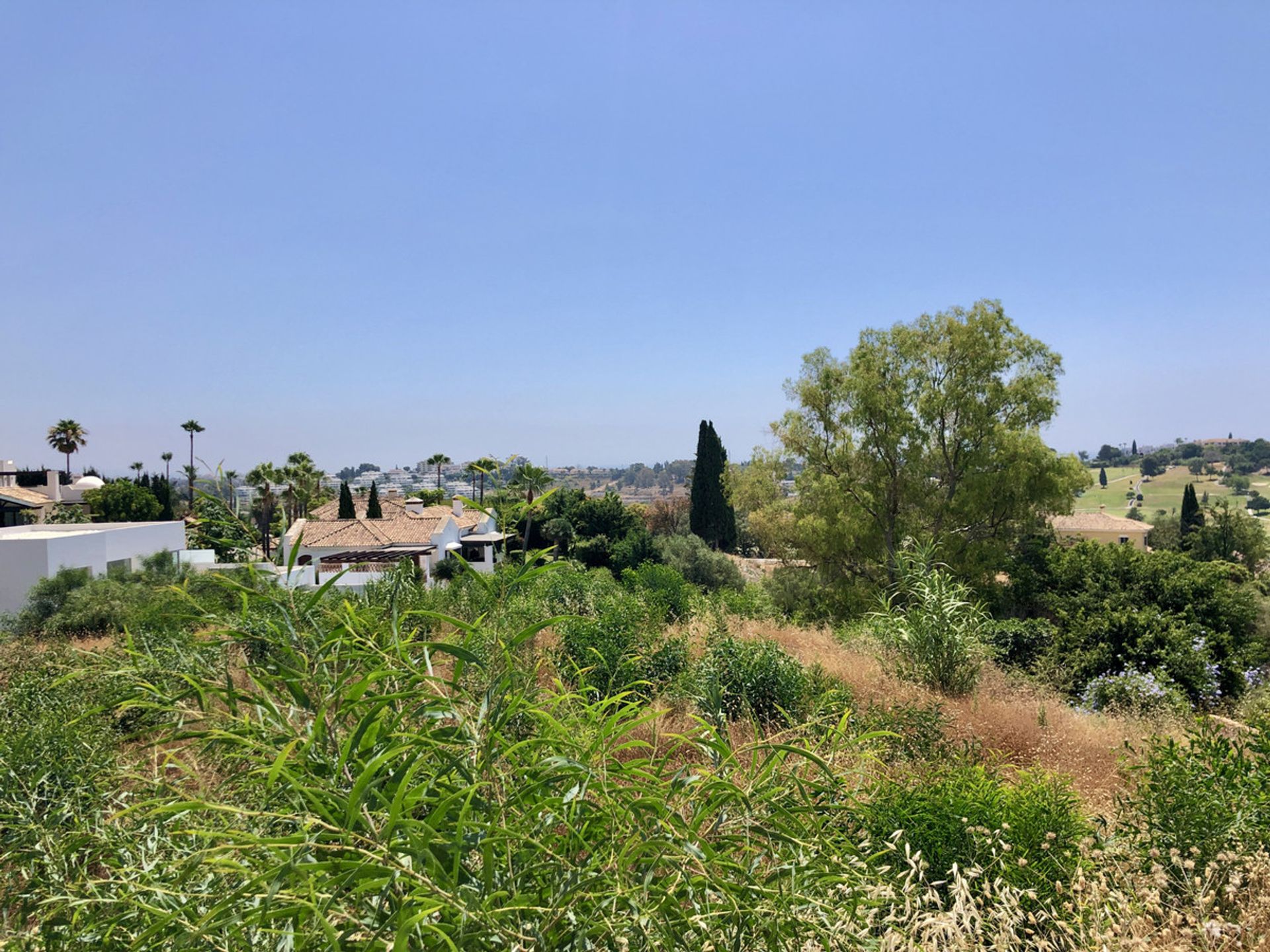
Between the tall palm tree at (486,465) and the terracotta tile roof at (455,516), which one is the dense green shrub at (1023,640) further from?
the terracotta tile roof at (455,516)

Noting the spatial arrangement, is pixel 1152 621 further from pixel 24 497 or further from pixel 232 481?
pixel 24 497

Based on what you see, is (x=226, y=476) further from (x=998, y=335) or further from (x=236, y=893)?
(x=998, y=335)

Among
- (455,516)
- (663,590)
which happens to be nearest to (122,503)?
(455,516)

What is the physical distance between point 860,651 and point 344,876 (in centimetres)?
719

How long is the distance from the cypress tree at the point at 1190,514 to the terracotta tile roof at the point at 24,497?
49.9 meters

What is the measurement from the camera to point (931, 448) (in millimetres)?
17016

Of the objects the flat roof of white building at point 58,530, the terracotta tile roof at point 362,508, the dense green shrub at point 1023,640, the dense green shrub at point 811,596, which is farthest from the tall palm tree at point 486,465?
the terracotta tile roof at point 362,508

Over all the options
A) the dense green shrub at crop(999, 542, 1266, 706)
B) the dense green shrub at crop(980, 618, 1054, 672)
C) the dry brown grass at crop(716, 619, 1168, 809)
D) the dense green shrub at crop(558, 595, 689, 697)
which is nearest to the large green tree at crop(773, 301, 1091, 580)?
the dense green shrub at crop(999, 542, 1266, 706)

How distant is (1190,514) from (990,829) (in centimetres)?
4069

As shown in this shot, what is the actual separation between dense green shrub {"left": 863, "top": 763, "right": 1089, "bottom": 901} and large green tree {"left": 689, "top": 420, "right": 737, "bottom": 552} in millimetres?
32856

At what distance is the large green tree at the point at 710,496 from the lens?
117 feet

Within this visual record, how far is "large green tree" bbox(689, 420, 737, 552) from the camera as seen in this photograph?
35594 mm

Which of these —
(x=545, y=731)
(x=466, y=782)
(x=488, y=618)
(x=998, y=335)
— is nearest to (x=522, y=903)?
(x=466, y=782)

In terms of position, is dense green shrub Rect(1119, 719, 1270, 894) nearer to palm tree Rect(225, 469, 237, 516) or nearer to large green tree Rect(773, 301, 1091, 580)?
palm tree Rect(225, 469, 237, 516)
